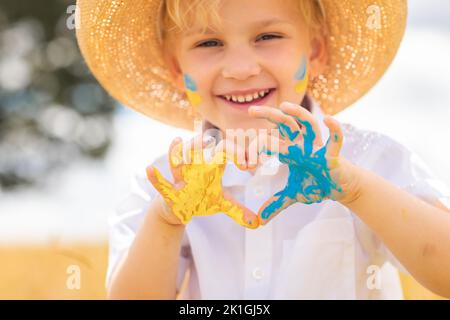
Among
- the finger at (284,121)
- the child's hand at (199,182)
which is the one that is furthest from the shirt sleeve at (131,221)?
the finger at (284,121)

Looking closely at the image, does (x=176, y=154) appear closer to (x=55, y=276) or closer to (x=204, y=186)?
(x=204, y=186)

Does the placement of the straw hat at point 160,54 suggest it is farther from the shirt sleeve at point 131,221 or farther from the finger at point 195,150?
the finger at point 195,150

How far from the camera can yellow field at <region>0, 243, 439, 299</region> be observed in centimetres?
326

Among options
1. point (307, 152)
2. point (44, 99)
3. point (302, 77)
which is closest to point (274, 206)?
point (307, 152)

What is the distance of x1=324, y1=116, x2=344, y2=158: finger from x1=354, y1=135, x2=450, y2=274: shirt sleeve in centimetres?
47

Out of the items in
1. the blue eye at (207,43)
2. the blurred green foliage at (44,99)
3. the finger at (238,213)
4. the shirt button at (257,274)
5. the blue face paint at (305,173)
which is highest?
the blurred green foliage at (44,99)

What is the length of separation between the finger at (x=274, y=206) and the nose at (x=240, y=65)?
1.50ft

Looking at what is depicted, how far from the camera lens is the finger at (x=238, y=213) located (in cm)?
175

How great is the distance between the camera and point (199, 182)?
1744 mm

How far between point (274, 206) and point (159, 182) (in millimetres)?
310

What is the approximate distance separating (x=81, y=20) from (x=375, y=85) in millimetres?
1122
